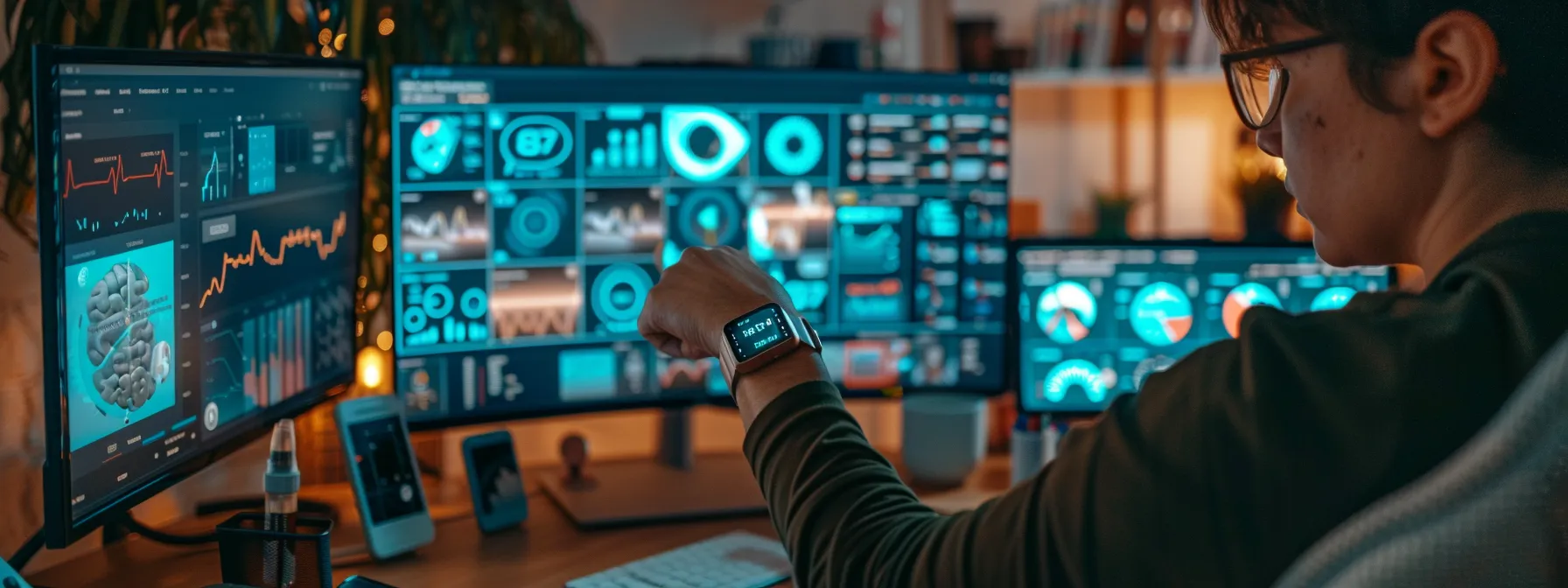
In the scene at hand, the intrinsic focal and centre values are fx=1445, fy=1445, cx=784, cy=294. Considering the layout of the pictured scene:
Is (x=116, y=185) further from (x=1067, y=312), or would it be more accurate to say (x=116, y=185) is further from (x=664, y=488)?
(x=1067, y=312)

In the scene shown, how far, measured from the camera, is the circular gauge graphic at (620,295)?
1.78 m

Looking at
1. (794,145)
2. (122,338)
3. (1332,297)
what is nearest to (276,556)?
(122,338)

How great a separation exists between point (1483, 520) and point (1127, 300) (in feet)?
3.57

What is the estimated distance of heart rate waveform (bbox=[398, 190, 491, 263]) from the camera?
168cm

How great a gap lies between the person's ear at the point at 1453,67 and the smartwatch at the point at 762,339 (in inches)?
18.8

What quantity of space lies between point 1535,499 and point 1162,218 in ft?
10.3

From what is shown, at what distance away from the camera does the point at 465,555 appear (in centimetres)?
158

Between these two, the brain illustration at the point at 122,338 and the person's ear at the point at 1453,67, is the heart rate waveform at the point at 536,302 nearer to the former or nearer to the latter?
the brain illustration at the point at 122,338

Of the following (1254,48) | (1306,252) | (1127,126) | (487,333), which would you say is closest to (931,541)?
(1254,48)

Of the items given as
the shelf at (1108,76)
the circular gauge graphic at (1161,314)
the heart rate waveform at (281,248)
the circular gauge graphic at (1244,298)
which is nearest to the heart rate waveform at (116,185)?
the heart rate waveform at (281,248)

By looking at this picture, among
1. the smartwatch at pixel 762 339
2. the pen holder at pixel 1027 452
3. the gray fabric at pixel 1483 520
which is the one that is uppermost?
the smartwatch at pixel 762 339

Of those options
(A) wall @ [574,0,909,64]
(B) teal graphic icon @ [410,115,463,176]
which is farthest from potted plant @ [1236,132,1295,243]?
(B) teal graphic icon @ [410,115,463,176]

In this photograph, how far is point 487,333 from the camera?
173cm

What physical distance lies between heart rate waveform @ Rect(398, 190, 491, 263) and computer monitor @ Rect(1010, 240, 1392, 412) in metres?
0.68
